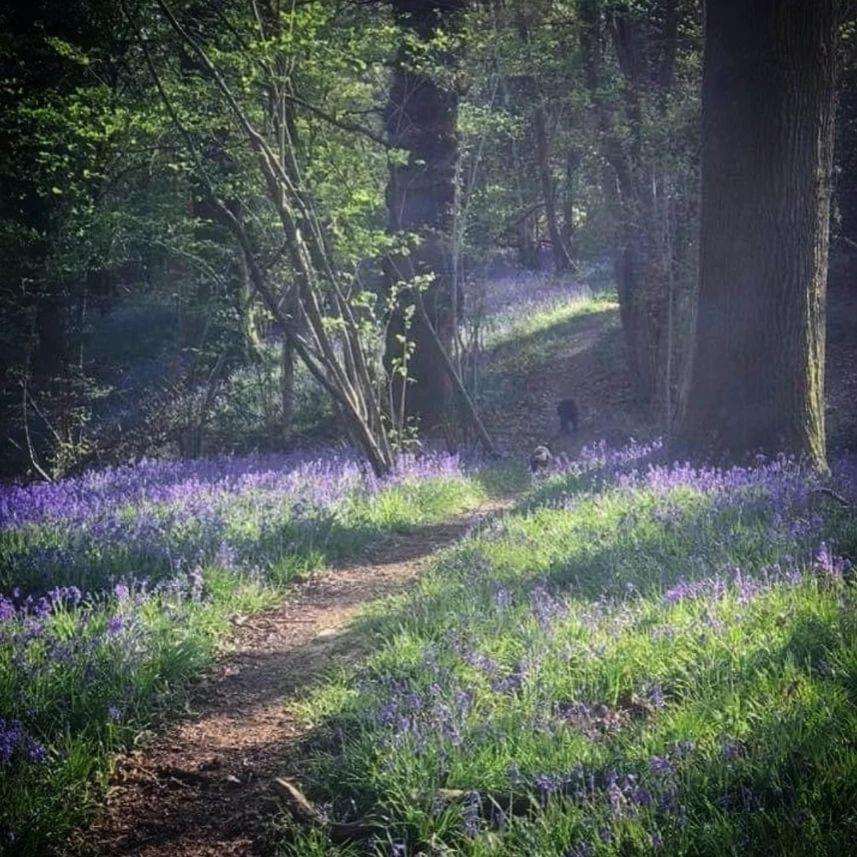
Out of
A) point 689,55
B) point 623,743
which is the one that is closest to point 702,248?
point 623,743

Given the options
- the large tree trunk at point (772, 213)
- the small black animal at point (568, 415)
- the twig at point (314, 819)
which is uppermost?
the large tree trunk at point (772, 213)

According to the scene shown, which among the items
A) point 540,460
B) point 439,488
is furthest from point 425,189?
point 439,488

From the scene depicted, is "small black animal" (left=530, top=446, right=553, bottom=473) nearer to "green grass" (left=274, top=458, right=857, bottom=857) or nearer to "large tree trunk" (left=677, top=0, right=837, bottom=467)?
"large tree trunk" (left=677, top=0, right=837, bottom=467)

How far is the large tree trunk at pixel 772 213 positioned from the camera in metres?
7.30

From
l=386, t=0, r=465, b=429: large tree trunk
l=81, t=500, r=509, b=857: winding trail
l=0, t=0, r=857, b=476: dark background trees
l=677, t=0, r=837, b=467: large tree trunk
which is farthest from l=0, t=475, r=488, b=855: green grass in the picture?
l=386, t=0, r=465, b=429: large tree trunk

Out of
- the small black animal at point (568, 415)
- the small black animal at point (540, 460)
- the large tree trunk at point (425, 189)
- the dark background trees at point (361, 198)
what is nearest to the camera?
the dark background trees at point (361, 198)

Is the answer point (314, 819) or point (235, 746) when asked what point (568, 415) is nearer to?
point (235, 746)

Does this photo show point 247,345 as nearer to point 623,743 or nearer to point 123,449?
point 123,449

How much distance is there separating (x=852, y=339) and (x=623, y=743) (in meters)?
18.0

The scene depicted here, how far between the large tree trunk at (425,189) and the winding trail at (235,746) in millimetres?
7426

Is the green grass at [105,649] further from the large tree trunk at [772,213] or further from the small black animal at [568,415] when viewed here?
the small black animal at [568,415]

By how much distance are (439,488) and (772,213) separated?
451 centimetres

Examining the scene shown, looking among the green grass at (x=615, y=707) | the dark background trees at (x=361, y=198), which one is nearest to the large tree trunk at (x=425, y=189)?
the dark background trees at (x=361, y=198)

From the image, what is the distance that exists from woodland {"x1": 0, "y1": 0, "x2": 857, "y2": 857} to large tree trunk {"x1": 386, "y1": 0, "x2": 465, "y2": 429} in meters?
0.07
